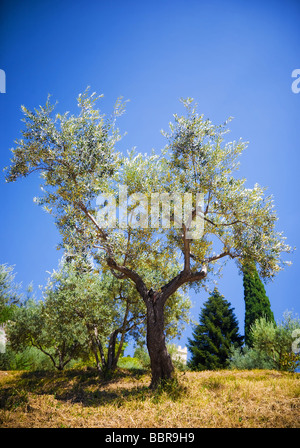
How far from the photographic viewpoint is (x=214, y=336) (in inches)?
1254

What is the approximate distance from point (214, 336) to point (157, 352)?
2470cm

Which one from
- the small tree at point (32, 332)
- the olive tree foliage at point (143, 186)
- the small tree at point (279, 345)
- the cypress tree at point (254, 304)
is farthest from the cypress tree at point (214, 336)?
the olive tree foliage at point (143, 186)

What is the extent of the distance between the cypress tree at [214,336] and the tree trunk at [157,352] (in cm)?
2211

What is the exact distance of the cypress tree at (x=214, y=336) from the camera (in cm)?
3000

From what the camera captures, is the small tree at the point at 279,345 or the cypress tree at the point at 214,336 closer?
the small tree at the point at 279,345

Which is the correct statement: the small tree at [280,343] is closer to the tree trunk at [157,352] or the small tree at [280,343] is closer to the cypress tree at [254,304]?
the cypress tree at [254,304]

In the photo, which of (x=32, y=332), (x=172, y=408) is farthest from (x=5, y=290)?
(x=172, y=408)

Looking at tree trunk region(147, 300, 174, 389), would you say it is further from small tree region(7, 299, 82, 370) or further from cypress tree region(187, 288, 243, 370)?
cypress tree region(187, 288, 243, 370)

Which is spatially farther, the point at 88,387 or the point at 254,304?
the point at 254,304

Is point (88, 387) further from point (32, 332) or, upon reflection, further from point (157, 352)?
point (32, 332)

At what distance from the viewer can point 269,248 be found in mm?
11945

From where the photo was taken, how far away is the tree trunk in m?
10.1

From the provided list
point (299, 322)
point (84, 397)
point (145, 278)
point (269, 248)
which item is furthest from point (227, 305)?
point (84, 397)

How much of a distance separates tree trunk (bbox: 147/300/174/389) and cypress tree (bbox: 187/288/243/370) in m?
22.1
